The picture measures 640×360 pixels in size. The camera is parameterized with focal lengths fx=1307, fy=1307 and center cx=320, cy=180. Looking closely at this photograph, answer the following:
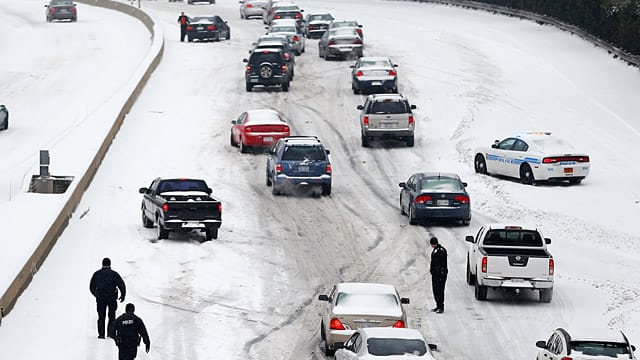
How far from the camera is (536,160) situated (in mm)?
36031

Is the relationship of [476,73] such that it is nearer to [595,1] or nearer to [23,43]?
[595,1]

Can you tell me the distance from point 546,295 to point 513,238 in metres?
1.25

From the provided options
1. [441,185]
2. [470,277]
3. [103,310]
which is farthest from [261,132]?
[103,310]

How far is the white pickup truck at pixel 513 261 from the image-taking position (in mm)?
24438

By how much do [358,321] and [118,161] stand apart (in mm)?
19617

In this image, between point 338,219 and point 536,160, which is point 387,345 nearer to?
point 338,219

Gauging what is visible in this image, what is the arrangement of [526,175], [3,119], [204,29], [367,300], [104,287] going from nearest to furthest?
[367,300] → [104,287] → [526,175] → [3,119] → [204,29]

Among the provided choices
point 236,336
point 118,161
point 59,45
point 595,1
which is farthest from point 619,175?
point 59,45

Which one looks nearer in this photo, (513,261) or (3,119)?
(513,261)

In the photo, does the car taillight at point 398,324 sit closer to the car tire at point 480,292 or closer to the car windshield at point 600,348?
the car windshield at point 600,348

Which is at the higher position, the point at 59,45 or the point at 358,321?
the point at 358,321

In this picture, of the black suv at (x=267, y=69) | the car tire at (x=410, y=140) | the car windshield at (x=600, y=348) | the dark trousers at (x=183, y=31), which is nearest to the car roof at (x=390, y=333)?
the car windshield at (x=600, y=348)

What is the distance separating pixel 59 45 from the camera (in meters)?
71.8

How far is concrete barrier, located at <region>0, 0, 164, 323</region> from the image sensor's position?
23469 millimetres
